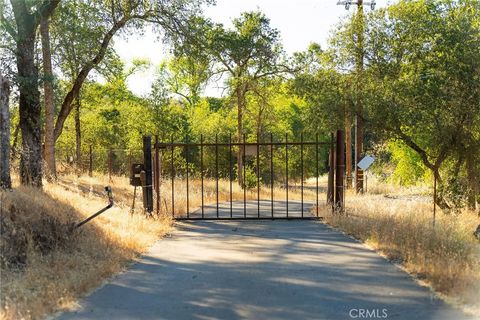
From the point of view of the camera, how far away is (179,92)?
65.8 metres

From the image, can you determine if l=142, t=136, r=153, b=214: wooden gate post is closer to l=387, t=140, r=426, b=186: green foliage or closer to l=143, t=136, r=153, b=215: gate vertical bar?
l=143, t=136, r=153, b=215: gate vertical bar

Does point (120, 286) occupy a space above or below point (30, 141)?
below

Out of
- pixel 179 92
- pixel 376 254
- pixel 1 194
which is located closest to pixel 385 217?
pixel 376 254

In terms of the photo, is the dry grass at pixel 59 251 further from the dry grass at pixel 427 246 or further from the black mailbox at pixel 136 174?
the dry grass at pixel 427 246

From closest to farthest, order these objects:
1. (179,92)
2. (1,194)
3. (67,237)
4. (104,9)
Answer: (67,237), (1,194), (104,9), (179,92)

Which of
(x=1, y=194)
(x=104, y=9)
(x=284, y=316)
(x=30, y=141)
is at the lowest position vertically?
(x=284, y=316)

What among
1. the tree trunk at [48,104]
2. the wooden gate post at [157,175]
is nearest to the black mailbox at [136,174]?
the wooden gate post at [157,175]

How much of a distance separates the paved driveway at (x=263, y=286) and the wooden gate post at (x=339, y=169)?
3.46m

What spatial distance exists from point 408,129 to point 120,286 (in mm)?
13172

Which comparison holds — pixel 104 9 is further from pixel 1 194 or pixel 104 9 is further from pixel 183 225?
pixel 1 194

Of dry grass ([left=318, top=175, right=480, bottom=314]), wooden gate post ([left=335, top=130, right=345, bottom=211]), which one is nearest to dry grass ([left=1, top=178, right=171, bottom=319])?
dry grass ([left=318, top=175, right=480, bottom=314])

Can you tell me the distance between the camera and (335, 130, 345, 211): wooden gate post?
1460 centimetres

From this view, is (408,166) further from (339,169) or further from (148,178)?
(148,178)

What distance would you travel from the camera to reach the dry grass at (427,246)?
700 centimetres
